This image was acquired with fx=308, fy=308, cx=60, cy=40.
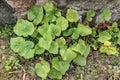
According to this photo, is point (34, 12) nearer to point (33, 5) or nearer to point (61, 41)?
point (33, 5)

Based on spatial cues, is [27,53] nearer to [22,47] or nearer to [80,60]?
[22,47]

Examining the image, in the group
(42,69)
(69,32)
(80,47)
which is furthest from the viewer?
(69,32)

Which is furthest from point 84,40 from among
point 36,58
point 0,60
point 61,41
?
point 0,60

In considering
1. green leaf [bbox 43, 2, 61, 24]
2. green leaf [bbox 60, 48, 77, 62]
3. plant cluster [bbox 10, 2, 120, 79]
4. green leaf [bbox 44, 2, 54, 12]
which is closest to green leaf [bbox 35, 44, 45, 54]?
plant cluster [bbox 10, 2, 120, 79]

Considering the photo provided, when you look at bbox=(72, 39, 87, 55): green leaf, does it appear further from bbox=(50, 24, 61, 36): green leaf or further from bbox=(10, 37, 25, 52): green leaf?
bbox=(10, 37, 25, 52): green leaf

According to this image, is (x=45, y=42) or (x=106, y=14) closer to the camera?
(x=45, y=42)

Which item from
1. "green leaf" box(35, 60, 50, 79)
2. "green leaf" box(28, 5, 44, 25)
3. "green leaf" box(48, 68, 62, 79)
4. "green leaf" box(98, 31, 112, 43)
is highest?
"green leaf" box(28, 5, 44, 25)

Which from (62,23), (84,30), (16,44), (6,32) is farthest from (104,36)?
(6,32)
